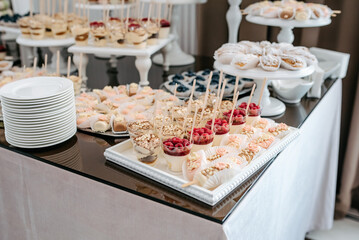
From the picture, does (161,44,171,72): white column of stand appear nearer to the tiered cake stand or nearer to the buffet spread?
the tiered cake stand

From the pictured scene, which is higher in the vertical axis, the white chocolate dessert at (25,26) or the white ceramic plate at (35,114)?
the white chocolate dessert at (25,26)

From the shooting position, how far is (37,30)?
6.27 ft

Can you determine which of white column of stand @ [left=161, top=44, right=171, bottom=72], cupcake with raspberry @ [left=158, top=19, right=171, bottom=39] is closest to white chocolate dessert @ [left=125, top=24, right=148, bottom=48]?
cupcake with raspberry @ [left=158, top=19, right=171, bottom=39]

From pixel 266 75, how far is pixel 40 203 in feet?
2.80

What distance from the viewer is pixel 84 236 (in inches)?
44.2

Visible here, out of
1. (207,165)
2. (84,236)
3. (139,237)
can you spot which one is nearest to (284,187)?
(207,165)

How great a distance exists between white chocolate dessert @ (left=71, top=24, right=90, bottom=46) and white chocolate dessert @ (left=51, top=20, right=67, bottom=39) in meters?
0.19

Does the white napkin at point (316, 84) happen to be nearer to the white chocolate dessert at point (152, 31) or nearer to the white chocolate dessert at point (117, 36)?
the white chocolate dessert at point (152, 31)

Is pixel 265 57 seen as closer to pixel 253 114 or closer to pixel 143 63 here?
pixel 253 114

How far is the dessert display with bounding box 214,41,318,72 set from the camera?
1.32 metres

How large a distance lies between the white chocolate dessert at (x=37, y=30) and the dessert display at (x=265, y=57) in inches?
38.8

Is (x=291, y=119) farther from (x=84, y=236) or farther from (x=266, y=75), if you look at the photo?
(x=84, y=236)

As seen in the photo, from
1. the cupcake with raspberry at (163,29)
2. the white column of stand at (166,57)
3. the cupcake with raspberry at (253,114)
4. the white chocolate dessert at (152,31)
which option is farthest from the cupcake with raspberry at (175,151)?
the white column of stand at (166,57)

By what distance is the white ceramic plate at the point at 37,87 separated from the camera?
3.88 ft
